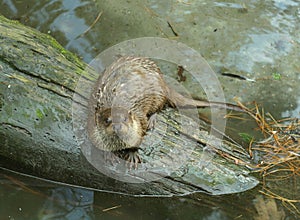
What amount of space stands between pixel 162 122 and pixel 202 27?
1.58 meters

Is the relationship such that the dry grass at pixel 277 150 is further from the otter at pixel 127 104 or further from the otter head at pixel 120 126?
the otter head at pixel 120 126

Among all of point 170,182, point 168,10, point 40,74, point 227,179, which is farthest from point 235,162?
point 168,10

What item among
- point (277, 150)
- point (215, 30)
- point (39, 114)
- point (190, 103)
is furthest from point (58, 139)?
point (215, 30)

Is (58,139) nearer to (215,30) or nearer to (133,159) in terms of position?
(133,159)

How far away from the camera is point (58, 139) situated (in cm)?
323

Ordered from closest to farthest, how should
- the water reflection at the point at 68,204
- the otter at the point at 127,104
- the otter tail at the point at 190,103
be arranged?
the otter at the point at 127,104 < the water reflection at the point at 68,204 < the otter tail at the point at 190,103

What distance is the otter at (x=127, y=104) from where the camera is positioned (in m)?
3.03

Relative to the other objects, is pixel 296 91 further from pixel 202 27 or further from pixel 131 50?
pixel 131 50

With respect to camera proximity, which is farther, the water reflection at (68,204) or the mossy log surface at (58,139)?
the water reflection at (68,204)

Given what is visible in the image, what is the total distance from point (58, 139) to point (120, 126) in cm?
54

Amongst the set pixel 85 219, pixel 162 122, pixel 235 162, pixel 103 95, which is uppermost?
pixel 103 95

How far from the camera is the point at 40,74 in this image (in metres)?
3.29

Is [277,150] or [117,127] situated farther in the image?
[277,150]

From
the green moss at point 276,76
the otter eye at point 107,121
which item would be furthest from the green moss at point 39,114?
the green moss at point 276,76
